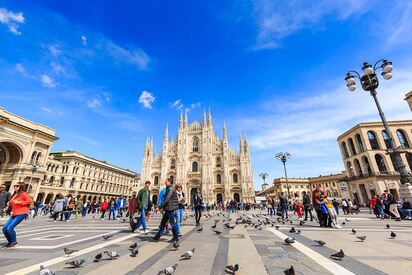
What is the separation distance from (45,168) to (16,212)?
31.2m

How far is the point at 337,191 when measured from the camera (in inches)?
2112

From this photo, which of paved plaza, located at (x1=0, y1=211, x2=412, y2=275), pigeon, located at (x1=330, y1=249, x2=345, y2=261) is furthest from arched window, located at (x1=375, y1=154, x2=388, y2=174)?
pigeon, located at (x1=330, y1=249, x2=345, y2=261)

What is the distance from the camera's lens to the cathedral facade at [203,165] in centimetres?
4084

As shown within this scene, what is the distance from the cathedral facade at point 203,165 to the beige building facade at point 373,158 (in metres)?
17.8

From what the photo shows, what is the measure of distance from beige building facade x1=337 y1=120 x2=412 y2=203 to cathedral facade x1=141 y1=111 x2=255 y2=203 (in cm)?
1776

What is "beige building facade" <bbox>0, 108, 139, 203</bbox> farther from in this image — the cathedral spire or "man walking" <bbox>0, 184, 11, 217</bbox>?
the cathedral spire

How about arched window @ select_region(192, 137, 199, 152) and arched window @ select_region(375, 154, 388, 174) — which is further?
arched window @ select_region(192, 137, 199, 152)

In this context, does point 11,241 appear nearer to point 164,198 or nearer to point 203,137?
point 164,198

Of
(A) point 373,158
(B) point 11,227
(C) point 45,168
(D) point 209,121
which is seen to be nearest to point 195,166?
(D) point 209,121

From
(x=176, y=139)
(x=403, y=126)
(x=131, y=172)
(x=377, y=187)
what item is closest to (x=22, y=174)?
(x=176, y=139)

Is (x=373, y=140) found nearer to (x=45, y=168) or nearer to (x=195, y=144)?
(x=195, y=144)

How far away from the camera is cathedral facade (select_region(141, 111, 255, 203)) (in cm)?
4084

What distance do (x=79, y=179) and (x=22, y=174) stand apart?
15.7 meters

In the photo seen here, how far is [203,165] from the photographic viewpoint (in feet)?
139
